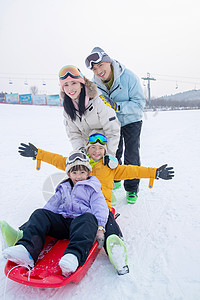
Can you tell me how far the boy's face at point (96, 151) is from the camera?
2326mm

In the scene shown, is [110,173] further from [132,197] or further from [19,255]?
[19,255]

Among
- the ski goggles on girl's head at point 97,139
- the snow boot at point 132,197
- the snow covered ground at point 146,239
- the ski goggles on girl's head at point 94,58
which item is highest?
the ski goggles on girl's head at point 94,58

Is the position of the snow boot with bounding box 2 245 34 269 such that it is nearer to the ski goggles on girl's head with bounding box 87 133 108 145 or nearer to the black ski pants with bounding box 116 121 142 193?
the ski goggles on girl's head with bounding box 87 133 108 145

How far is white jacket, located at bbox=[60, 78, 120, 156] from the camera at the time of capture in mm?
2303

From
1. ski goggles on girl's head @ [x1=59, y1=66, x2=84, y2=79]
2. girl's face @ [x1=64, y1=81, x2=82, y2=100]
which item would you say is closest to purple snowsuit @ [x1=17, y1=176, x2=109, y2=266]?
girl's face @ [x1=64, y1=81, x2=82, y2=100]

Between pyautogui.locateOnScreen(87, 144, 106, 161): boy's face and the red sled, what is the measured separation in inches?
35.0

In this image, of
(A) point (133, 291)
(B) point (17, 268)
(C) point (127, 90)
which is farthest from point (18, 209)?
(C) point (127, 90)

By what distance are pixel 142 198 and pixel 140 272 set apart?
135cm

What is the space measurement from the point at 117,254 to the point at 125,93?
5.72 feet

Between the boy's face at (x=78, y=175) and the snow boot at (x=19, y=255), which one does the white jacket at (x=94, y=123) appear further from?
the snow boot at (x=19, y=255)

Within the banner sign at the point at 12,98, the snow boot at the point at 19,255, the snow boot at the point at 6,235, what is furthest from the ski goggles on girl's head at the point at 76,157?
the banner sign at the point at 12,98

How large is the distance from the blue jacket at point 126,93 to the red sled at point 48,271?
5.07 ft

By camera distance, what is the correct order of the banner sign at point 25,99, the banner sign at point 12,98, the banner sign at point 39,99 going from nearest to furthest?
the banner sign at point 12,98, the banner sign at point 25,99, the banner sign at point 39,99

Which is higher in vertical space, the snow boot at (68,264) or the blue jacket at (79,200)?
the blue jacket at (79,200)
